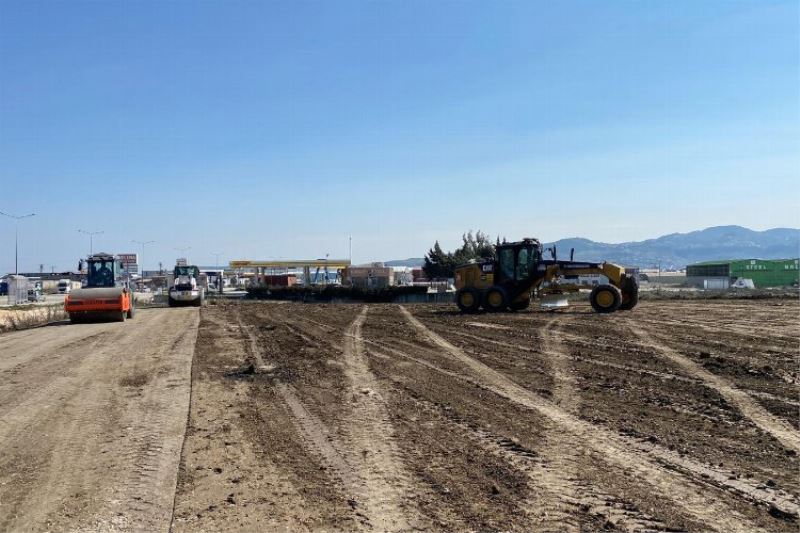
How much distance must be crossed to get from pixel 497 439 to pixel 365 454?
1.45 metres

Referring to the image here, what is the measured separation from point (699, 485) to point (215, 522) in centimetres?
392

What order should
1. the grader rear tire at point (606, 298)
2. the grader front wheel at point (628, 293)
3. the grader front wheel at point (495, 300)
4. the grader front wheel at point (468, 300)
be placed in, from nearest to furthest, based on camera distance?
the grader rear tire at point (606, 298)
the grader front wheel at point (628, 293)
the grader front wheel at point (495, 300)
the grader front wheel at point (468, 300)

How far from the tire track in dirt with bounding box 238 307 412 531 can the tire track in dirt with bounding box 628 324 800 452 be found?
4068 millimetres

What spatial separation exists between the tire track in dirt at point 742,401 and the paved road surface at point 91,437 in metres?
6.17

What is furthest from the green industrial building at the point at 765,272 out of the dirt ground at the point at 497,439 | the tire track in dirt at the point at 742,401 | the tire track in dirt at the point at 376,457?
the tire track in dirt at the point at 376,457

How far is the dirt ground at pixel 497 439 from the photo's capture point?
5098 mm

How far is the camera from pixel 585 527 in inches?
188

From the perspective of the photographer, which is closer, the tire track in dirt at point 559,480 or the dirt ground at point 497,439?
the tire track in dirt at point 559,480

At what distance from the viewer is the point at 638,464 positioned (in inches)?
241

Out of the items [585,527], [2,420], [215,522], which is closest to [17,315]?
[2,420]

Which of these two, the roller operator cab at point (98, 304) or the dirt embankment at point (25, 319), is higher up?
the roller operator cab at point (98, 304)

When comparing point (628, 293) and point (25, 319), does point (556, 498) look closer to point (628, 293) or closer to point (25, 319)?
point (628, 293)

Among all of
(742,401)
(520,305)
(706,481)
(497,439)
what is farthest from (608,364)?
(520,305)

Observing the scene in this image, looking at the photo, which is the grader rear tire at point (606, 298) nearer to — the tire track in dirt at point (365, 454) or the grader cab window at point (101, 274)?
the tire track in dirt at point (365, 454)
